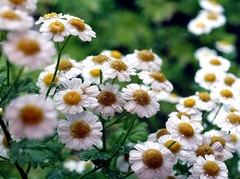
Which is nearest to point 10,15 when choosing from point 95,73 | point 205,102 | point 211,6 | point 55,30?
point 55,30

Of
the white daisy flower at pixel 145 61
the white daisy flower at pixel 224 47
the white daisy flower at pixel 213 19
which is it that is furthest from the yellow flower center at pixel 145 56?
the white daisy flower at pixel 224 47

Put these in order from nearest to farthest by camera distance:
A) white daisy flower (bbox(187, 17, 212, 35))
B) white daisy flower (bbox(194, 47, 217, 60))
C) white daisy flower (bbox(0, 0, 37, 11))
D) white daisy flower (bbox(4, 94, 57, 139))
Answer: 1. white daisy flower (bbox(4, 94, 57, 139))
2. white daisy flower (bbox(0, 0, 37, 11))
3. white daisy flower (bbox(187, 17, 212, 35))
4. white daisy flower (bbox(194, 47, 217, 60))

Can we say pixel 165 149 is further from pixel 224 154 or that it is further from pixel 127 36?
pixel 127 36

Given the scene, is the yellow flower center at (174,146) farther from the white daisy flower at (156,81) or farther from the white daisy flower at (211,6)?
the white daisy flower at (211,6)

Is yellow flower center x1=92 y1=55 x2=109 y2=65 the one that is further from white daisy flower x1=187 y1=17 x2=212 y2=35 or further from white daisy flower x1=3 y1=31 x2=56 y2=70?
white daisy flower x1=187 y1=17 x2=212 y2=35

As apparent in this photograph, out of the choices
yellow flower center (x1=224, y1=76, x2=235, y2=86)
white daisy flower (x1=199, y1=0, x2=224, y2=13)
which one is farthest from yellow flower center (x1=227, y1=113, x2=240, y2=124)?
white daisy flower (x1=199, y1=0, x2=224, y2=13)

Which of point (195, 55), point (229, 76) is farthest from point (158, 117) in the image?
point (229, 76)

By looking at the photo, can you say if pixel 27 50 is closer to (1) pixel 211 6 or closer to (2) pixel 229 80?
(2) pixel 229 80
